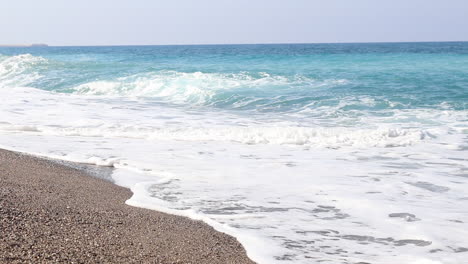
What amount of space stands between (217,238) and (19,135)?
258 inches

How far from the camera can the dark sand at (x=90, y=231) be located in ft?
12.3

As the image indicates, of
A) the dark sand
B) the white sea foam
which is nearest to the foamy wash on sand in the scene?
the dark sand

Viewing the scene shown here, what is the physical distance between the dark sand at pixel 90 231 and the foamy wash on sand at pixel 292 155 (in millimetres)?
299

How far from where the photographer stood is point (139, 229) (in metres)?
4.62

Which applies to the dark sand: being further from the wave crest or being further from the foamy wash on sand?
the wave crest

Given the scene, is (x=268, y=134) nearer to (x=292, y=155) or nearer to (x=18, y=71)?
(x=292, y=155)

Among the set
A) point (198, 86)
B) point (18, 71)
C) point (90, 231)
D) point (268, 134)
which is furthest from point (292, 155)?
point (18, 71)

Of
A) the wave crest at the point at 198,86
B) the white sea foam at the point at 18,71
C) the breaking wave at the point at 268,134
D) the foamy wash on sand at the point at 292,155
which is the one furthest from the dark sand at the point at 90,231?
the white sea foam at the point at 18,71

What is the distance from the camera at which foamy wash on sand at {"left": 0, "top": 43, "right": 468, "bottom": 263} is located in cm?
490

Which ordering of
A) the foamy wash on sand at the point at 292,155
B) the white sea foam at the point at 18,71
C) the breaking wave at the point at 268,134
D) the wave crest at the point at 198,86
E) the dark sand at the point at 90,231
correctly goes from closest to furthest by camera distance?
the dark sand at the point at 90,231 < the foamy wash on sand at the point at 292,155 < the breaking wave at the point at 268,134 < the wave crest at the point at 198,86 < the white sea foam at the point at 18,71

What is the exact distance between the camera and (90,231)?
14.2ft

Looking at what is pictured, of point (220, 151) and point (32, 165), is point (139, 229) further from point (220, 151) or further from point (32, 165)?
point (220, 151)

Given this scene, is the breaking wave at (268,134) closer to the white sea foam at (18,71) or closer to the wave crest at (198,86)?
the wave crest at (198,86)

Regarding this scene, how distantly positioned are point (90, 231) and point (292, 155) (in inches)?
191
